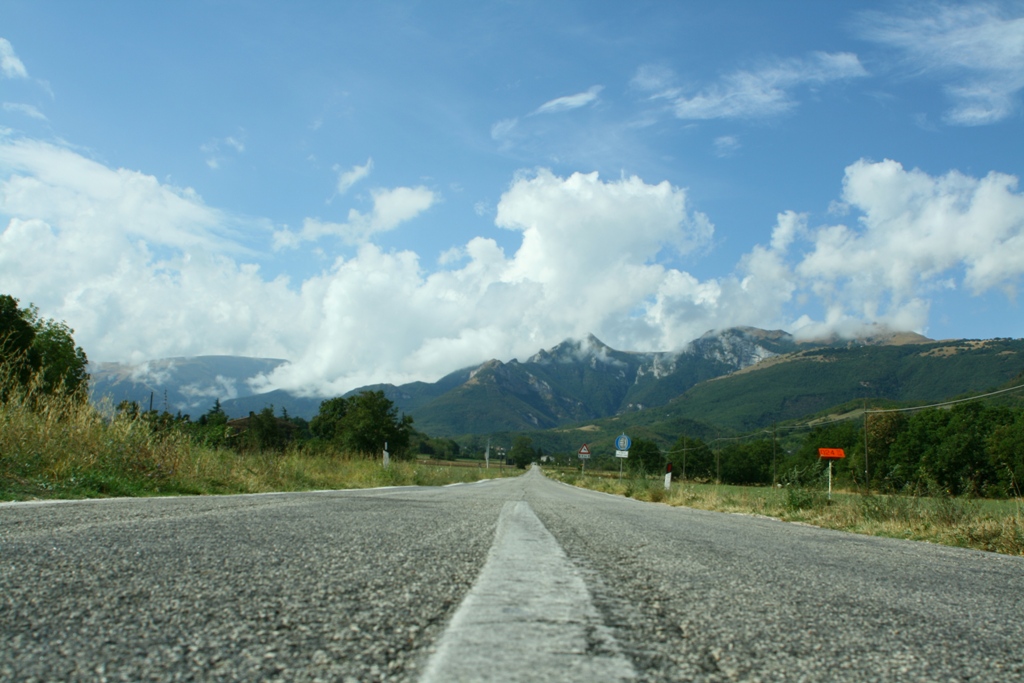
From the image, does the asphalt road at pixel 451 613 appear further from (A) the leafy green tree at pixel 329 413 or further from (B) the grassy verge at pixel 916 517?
(A) the leafy green tree at pixel 329 413

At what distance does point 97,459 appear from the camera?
29.5 ft

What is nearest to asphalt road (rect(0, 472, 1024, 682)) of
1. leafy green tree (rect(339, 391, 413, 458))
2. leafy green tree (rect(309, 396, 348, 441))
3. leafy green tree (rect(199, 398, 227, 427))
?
leafy green tree (rect(199, 398, 227, 427))

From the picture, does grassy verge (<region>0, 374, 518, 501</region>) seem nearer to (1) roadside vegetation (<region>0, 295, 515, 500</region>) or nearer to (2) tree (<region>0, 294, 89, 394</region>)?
(1) roadside vegetation (<region>0, 295, 515, 500</region>)

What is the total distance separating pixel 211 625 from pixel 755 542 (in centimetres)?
473

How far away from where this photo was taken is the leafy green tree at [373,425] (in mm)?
59844

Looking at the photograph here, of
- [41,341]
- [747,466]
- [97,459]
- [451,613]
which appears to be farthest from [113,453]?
[747,466]

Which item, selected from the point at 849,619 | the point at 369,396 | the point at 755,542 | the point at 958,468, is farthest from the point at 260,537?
the point at 958,468

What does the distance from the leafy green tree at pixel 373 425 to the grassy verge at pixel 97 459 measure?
4687 cm

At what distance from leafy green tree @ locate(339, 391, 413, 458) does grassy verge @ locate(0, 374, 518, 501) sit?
4687 cm

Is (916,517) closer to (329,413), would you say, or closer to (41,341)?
(41,341)

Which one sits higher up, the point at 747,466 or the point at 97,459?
the point at 97,459

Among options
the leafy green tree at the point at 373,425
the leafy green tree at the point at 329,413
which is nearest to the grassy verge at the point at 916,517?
the leafy green tree at the point at 373,425

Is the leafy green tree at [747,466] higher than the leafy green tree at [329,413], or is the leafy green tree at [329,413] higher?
the leafy green tree at [329,413]

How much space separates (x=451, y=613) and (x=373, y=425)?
6172 centimetres
